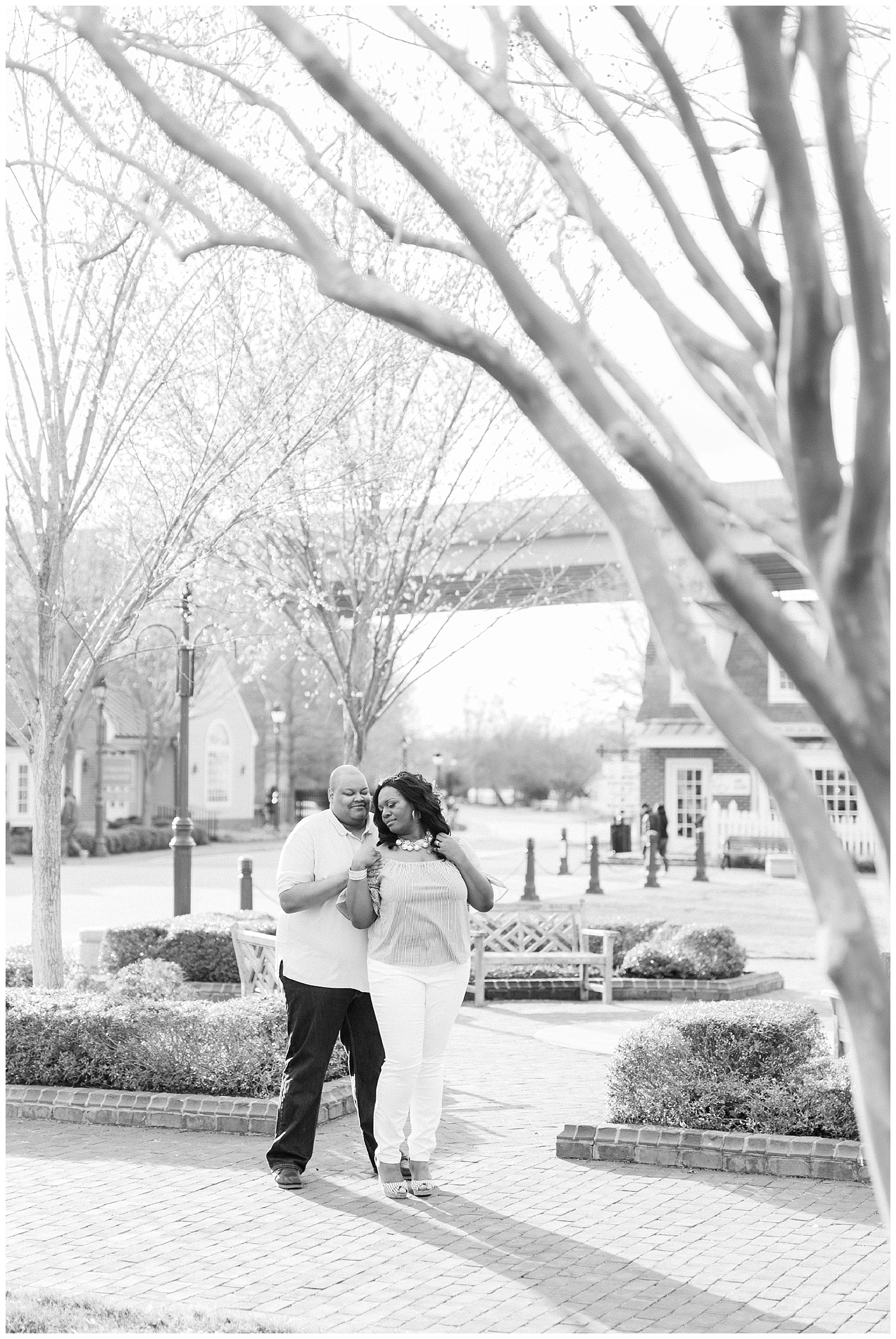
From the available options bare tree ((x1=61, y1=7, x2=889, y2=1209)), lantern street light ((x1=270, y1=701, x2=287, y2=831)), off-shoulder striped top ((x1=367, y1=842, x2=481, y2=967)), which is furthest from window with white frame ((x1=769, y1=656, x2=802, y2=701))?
bare tree ((x1=61, y1=7, x2=889, y2=1209))

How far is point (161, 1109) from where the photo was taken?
731 cm

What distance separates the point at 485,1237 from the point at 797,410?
3839mm

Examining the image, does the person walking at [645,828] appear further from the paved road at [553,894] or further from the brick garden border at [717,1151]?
the brick garden border at [717,1151]

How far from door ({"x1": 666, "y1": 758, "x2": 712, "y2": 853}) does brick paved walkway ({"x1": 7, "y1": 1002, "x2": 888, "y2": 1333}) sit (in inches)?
1158

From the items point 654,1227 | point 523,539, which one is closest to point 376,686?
point 523,539

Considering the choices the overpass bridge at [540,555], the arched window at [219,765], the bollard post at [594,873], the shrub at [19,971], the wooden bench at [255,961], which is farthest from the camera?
the arched window at [219,765]

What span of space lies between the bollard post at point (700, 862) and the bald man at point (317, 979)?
72.6 ft

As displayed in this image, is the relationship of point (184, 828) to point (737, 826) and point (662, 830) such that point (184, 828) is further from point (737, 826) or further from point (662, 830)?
point (737, 826)

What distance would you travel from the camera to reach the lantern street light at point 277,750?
37750mm

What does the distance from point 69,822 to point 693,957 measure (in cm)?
2678

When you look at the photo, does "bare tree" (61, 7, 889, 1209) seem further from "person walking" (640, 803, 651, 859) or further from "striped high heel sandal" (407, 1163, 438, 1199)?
"person walking" (640, 803, 651, 859)

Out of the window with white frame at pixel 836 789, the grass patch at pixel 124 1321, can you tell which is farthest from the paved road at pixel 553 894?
the grass patch at pixel 124 1321

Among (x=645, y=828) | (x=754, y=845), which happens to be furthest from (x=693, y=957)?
(x=645, y=828)

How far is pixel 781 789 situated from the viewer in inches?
101
